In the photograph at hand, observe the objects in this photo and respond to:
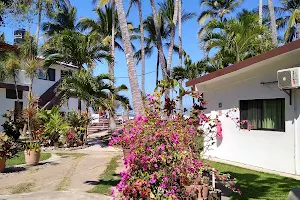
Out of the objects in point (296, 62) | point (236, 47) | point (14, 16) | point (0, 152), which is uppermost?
point (236, 47)

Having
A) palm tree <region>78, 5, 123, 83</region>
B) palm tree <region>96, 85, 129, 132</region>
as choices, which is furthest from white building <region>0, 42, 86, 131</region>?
palm tree <region>78, 5, 123, 83</region>

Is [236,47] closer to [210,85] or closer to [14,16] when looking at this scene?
[210,85]

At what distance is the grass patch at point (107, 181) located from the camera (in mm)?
6938

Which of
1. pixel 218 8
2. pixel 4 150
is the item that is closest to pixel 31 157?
pixel 4 150

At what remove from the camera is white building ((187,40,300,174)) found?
8.39 metres

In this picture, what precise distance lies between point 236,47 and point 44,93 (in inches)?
644

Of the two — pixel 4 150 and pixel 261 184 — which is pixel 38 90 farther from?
pixel 261 184

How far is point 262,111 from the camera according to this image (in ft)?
31.7

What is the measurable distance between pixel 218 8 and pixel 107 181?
2704cm

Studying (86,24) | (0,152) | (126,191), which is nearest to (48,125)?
(0,152)

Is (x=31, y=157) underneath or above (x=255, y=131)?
underneath

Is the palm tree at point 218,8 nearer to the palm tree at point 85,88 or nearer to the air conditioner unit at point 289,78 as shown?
the palm tree at point 85,88

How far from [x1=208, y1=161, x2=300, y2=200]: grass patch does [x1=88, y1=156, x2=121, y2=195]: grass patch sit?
278 centimetres

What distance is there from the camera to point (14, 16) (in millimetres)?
6035
